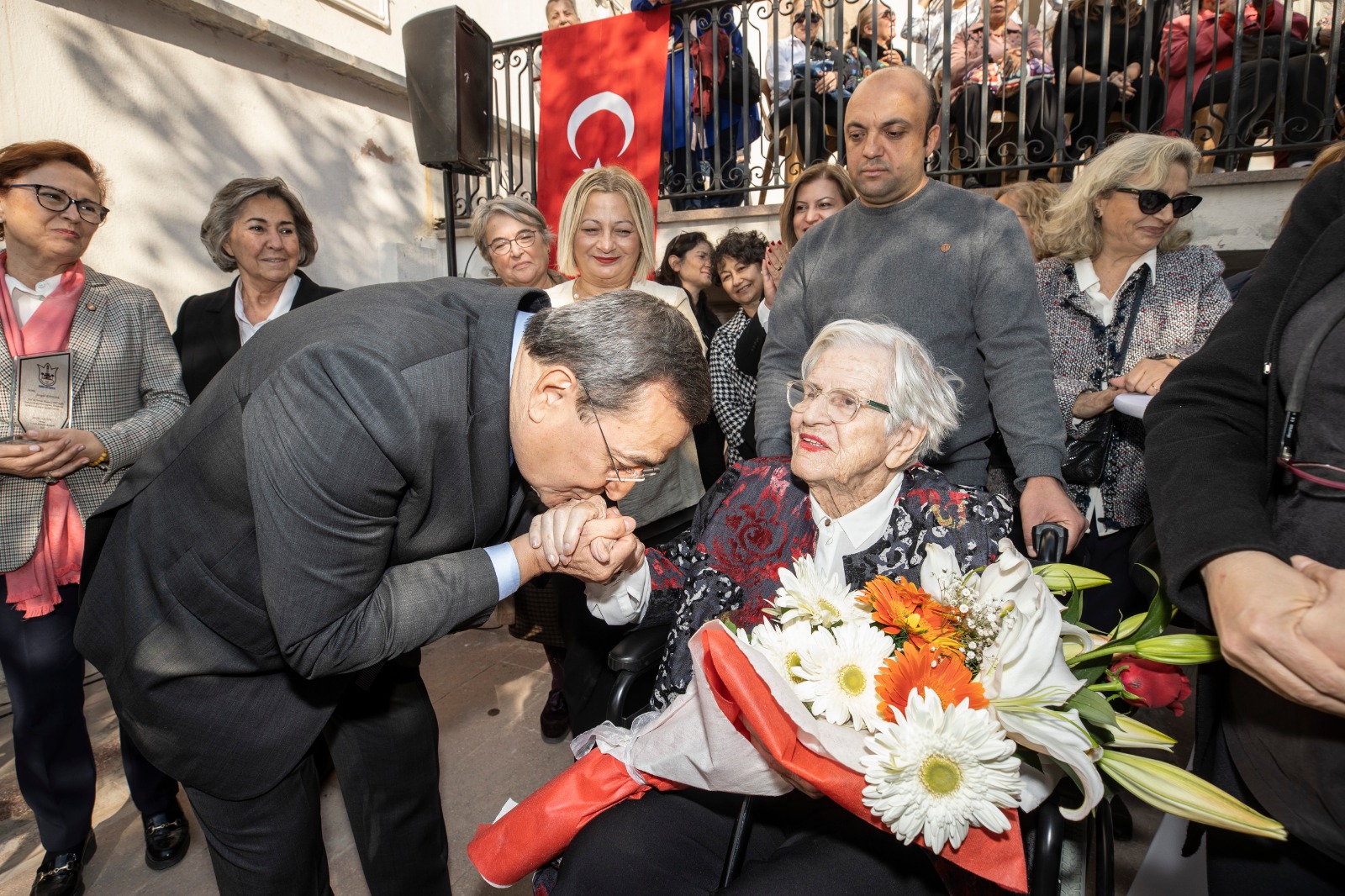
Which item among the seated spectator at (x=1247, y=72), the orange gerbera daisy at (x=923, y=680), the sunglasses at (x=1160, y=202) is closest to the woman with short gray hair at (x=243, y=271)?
the orange gerbera daisy at (x=923, y=680)

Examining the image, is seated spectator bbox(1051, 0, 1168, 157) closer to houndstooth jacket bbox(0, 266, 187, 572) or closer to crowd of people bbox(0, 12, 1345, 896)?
crowd of people bbox(0, 12, 1345, 896)

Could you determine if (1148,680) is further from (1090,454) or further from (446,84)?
(446,84)

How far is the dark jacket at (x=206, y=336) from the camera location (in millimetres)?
2877

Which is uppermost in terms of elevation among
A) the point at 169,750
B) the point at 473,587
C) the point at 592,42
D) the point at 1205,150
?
the point at 592,42

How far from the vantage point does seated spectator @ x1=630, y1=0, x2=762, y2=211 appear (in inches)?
232

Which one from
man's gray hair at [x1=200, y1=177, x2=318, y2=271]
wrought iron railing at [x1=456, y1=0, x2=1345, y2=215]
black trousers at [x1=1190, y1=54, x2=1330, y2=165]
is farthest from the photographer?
wrought iron railing at [x1=456, y1=0, x2=1345, y2=215]

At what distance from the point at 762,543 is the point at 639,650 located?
439 millimetres

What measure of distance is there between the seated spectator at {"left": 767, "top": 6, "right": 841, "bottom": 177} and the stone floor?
4.31 meters

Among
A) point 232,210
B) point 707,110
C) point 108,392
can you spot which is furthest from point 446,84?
point 707,110

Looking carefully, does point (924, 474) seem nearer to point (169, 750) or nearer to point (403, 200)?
point (169, 750)

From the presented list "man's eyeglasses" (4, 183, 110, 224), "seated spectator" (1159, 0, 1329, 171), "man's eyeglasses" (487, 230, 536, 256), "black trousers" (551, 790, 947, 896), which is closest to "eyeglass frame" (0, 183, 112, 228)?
"man's eyeglasses" (4, 183, 110, 224)

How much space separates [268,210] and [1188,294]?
3.32m

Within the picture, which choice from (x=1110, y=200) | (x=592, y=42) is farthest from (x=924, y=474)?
(x=592, y=42)

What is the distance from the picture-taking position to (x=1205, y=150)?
482cm
